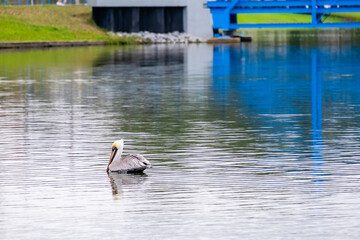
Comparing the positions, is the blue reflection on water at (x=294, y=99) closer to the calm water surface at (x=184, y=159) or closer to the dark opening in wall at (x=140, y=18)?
the calm water surface at (x=184, y=159)

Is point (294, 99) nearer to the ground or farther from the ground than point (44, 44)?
nearer to the ground

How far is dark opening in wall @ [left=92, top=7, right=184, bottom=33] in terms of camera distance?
3590 inches

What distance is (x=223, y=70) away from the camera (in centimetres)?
4725

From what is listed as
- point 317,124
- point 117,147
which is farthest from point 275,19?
point 117,147

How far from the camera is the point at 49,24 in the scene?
8506cm

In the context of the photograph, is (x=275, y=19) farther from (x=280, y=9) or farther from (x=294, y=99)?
(x=294, y=99)

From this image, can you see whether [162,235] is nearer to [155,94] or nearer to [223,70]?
[155,94]

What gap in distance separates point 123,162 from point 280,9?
71.8m

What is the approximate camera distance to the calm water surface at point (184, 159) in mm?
12336

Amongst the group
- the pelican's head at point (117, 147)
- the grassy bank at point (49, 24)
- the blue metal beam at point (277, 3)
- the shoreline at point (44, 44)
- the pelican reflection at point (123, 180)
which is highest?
the blue metal beam at point (277, 3)

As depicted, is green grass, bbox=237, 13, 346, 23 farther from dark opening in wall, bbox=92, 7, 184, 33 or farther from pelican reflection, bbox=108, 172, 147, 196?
pelican reflection, bbox=108, 172, 147, 196

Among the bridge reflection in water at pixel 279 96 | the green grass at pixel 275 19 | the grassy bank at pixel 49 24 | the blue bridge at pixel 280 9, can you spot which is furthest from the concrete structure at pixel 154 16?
the green grass at pixel 275 19

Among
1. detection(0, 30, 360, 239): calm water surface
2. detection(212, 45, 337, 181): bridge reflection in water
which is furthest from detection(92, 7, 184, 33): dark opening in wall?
detection(0, 30, 360, 239): calm water surface

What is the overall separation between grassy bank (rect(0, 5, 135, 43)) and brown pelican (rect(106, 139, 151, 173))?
61813mm
